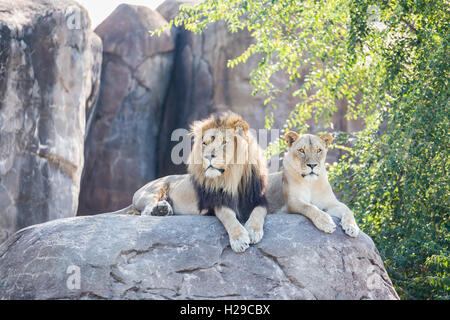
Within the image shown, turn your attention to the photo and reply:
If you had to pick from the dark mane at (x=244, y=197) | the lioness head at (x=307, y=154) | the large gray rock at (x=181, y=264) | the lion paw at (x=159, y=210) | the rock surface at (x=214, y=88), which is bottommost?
the large gray rock at (x=181, y=264)

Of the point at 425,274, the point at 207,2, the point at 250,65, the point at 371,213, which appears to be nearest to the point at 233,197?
the point at 371,213

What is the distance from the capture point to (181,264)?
3.82 m

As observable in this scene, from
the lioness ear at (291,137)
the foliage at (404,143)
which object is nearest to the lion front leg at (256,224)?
the lioness ear at (291,137)

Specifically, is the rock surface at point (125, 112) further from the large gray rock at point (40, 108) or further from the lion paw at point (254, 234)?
the lion paw at point (254, 234)

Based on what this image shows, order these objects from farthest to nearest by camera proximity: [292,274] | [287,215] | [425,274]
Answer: [425,274], [287,215], [292,274]

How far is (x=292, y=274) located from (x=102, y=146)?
23.5ft

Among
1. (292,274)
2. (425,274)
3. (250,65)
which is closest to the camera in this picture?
(292,274)

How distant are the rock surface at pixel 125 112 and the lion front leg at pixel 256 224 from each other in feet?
20.8

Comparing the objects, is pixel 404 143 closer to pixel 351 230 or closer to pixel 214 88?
pixel 351 230

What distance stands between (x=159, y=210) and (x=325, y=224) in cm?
154

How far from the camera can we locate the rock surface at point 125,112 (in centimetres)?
1027
